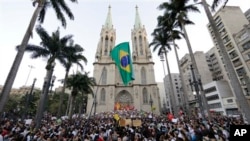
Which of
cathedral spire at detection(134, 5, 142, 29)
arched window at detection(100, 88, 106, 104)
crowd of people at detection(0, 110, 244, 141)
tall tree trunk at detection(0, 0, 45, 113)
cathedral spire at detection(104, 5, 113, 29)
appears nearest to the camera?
crowd of people at detection(0, 110, 244, 141)

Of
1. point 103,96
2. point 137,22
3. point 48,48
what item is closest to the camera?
point 48,48

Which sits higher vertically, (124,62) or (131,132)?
(124,62)

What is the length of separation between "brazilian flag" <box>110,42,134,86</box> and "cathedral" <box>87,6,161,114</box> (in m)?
33.8

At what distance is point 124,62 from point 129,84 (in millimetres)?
40713

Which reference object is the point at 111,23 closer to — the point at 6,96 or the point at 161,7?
the point at 161,7

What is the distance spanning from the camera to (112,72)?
49906 mm

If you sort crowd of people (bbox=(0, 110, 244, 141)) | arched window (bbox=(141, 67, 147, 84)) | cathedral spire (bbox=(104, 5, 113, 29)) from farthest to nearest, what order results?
cathedral spire (bbox=(104, 5, 113, 29)) < arched window (bbox=(141, 67, 147, 84)) < crowd of people (bbox=(0, 110, 244, 141))

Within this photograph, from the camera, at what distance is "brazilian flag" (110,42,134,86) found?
375 inches

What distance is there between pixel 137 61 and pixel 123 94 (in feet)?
42.5

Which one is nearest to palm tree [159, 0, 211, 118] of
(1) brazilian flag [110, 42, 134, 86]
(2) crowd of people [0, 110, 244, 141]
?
(2) crowd of people [0, 110, 244, 141]

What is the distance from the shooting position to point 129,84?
164 feet

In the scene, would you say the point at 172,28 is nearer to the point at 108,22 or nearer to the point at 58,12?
the point at 58,12

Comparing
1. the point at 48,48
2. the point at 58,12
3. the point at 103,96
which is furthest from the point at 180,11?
the point at 103,96

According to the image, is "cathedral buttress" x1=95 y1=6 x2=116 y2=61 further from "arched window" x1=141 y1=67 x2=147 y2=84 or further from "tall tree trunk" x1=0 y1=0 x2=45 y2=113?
"tall tree trunk" x1=0 y1=0 x2=45 y2=113
